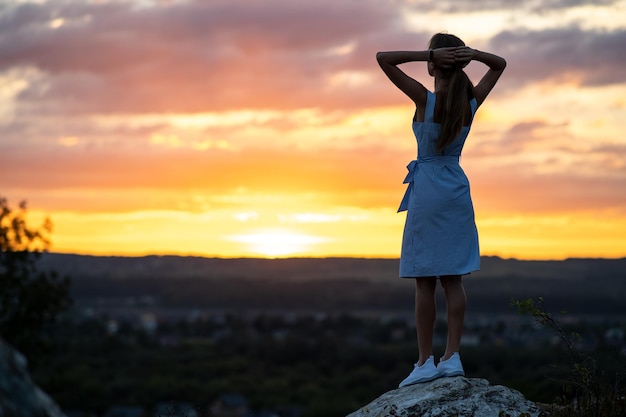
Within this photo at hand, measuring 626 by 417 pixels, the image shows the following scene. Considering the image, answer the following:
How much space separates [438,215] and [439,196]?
0.14 m

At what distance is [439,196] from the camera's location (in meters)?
6.94

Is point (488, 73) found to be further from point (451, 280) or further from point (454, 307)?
point (454, 307)

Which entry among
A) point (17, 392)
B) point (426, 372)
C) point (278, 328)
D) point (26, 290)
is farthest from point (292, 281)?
point (17, 392)

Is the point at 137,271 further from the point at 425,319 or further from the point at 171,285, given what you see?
the point at 425,319

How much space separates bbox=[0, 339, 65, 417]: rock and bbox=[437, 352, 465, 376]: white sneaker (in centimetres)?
336

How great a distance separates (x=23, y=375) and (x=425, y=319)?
11.0 ft

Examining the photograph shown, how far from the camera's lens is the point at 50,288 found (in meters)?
22.6

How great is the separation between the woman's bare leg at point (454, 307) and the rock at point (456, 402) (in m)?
0.29

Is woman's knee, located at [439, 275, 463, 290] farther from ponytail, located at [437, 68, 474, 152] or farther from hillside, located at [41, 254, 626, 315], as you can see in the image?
hillside, located at [41, 254, 626, 315]

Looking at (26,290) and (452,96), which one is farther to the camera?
(26,290)

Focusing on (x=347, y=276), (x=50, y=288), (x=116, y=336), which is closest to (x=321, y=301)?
(x=347, y=276)

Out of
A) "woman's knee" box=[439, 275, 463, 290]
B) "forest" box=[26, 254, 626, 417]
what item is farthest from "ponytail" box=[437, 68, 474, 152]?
"forest" box=[26, 254, 626, 417]

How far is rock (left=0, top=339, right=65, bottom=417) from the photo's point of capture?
175 inches

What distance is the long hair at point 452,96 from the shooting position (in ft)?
22.4
